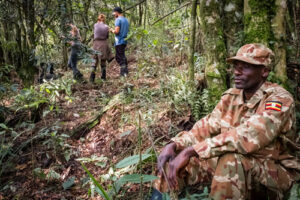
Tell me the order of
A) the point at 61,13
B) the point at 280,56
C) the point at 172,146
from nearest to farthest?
the point at 172,146 → the point at 280,56 → the point at 61,13

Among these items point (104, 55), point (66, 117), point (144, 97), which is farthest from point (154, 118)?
point (104, 55)

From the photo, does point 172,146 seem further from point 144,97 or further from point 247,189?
point 144,97

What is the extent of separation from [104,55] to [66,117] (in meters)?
2.75

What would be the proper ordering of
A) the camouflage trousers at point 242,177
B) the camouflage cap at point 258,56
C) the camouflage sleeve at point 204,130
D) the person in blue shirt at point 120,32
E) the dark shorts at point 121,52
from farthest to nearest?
the dark shorts at point 121,52 → the person in blue shirt at point 120,32 → the camouflage sleeve at point 204,130 → the camouflage cap at point 258,56 → the camouflage trousers at point 242,177

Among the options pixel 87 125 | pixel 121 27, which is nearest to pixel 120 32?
pixel 121 27

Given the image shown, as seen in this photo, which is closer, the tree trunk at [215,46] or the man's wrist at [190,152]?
the man's wrist at [190,152]

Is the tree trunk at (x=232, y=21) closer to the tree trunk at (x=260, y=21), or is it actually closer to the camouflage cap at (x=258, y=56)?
the tree trunk at (x=260, y=21)

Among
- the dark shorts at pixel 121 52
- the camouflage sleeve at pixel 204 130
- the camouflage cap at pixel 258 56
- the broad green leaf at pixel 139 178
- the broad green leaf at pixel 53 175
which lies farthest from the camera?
the dark shorts at pixel 121 52

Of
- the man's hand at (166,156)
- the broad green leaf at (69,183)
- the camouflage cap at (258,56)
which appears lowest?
the broad green leaf at (69,183)

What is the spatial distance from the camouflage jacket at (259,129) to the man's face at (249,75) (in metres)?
0.07

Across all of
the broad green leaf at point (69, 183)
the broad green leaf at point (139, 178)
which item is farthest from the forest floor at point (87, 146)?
the broad green leaf at point (139, 178)

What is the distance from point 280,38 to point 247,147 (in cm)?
172

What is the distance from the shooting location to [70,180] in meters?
2.91

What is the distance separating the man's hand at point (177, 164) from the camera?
6.27 ft
